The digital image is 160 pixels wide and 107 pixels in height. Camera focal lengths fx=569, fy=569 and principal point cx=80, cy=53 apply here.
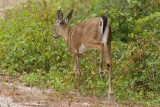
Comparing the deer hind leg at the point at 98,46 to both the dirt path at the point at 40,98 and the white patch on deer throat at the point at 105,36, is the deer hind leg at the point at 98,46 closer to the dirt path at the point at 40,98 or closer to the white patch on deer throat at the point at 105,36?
the white patch on deer throat at the point at 105,36

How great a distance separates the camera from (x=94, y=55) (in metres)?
12.0

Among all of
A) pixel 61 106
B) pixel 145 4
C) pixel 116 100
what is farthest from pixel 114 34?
pixel 61 106

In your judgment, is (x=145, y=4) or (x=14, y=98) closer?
(x=14, y=98)

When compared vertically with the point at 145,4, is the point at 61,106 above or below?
below

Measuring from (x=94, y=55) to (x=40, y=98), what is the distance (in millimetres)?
3017

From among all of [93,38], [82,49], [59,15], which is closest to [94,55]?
[59,15]

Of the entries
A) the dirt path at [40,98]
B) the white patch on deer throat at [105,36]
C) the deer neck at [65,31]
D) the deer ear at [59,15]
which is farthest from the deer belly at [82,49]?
the deer ear at [59,15]

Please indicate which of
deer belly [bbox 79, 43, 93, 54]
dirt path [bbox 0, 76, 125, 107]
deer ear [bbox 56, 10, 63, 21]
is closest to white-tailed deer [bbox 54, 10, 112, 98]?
deer belly [bbox 79, 43, 93, 54]

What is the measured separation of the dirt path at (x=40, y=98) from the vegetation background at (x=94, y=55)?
1.08 feet

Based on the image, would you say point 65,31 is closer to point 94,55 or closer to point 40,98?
point 94,55

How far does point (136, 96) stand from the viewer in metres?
9.81

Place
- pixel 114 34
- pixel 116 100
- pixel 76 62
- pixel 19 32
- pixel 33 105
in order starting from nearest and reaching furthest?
pixel 33 105 → pixel 116 100 → pixel 76 62 → pixel 19 32 → pixel 114 34

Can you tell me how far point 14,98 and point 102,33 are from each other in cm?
183

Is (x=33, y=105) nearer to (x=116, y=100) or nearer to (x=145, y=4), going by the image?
(x=116, y=100)
